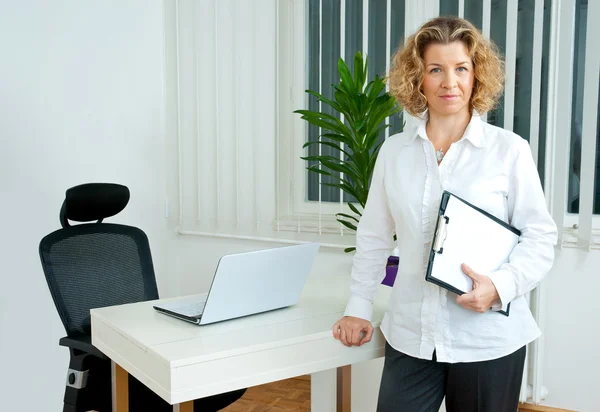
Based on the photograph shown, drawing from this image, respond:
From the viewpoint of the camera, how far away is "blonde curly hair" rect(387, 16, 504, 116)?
Answer: 1351 millimetres

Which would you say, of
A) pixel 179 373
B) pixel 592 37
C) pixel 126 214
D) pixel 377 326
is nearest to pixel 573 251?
pixel 592 37

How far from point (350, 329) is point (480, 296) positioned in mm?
383

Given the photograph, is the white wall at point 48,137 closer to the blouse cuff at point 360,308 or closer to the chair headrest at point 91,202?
the chair headrest at point 91,202

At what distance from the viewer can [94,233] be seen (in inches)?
82.8

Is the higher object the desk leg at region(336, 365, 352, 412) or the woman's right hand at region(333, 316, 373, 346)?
the woman's right hand at region(333, 316, 373, 346)

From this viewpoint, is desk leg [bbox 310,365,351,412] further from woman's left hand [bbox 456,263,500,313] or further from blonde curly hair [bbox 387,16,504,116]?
blonde curly hair [bbox 387,16,504,116]

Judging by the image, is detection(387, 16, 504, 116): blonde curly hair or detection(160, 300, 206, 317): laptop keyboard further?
detection(160, 300, 206, 317): laptop keyboard

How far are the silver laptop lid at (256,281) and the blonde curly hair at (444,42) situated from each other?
493mm

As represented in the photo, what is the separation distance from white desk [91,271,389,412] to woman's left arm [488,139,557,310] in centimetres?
46

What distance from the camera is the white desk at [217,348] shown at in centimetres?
132

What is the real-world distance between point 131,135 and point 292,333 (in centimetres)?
208

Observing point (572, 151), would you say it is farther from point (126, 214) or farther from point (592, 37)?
point (126, 214)

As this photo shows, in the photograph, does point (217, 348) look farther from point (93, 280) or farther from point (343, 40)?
point (343, 40)

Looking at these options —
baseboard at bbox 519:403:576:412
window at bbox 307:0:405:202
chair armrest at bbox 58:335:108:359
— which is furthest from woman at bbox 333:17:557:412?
window at bbox 307:0:405:202
